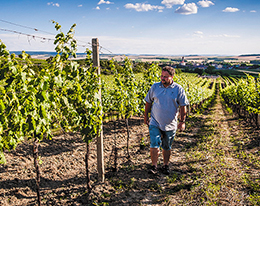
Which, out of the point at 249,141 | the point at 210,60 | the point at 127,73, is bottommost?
the point at 249,141

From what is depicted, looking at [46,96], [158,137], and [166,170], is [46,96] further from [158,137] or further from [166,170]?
[166,170]

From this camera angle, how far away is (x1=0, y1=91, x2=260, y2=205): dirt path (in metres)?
3.93

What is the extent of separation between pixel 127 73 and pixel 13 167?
3.57m

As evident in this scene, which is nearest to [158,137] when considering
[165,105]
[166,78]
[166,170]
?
[165,105]

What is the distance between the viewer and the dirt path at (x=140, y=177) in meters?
3.93

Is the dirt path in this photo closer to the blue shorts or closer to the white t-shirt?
the blue shorts

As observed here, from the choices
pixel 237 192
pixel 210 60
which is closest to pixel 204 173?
pixel 237 192

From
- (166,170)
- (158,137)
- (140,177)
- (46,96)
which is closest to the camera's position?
(46,96)

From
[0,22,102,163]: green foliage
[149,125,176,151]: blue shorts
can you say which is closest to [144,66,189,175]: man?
[149,125,176,151]: blue shorts

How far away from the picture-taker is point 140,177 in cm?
472

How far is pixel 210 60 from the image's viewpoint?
386ft

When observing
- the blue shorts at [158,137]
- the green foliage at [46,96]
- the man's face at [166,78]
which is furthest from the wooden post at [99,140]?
the man's face at [166,78]

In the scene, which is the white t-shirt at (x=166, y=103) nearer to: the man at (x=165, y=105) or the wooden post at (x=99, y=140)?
the man at (x=165, y=105)
